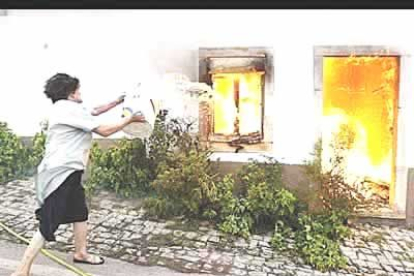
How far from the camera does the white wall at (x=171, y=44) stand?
2.36 metres

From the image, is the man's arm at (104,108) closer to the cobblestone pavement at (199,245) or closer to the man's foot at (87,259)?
the cobblestone pavement at (199,245)

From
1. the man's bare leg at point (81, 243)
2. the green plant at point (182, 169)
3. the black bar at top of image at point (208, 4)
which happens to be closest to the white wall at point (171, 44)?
the black bar at top of image at point (208, 4)

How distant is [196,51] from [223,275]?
118 centimetres

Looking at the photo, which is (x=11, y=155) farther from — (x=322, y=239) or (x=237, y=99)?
(x=322, y=239)

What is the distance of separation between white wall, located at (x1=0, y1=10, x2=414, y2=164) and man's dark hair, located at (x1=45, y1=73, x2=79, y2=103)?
56 millimetres

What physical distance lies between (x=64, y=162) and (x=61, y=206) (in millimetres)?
230

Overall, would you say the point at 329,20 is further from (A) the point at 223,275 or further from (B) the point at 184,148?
(A) the point at 223,275

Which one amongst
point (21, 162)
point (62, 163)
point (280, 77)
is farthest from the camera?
point (21, 162)

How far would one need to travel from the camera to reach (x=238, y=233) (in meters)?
2.44

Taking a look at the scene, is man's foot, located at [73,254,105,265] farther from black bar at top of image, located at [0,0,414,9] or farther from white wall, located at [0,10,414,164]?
black bar at top of image, located at [0,0,414,9]

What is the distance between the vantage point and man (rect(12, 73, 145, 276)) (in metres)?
2.27

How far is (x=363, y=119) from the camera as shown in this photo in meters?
2.41

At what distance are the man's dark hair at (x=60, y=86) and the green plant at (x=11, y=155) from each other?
39cm

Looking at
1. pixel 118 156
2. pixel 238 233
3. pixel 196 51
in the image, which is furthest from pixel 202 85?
pixel 238 233
